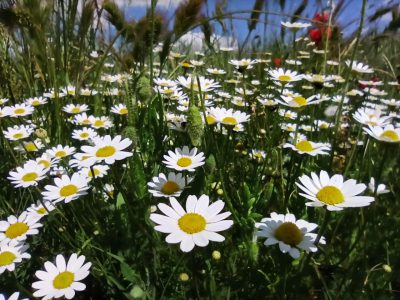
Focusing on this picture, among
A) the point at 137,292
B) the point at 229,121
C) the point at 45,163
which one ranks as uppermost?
the point at 229,121

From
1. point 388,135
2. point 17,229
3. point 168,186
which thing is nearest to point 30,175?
point 17,229

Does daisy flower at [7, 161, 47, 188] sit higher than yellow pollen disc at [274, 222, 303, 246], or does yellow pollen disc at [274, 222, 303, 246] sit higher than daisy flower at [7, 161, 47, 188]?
daisy flower at [7, 161, 47, 188]

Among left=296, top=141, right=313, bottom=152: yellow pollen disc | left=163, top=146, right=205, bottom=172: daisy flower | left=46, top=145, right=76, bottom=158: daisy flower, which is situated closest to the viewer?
left=163, top=146, right=205, bottom=172: daisy flower

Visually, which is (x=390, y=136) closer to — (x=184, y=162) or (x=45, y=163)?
(x=184, y=162)

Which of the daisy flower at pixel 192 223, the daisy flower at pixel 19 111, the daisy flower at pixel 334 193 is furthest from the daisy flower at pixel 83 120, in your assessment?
the daisy flower at pixel 334 193

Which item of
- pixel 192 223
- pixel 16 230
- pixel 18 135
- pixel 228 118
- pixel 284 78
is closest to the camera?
pixel 192 223

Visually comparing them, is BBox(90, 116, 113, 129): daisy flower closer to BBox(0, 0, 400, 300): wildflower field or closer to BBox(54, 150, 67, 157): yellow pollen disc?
BBox(0, 0, 400, 300): wildflower field

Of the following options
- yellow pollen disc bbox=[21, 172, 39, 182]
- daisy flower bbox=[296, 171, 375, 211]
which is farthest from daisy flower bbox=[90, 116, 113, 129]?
daisy flower bbox=[296, 171, 375, 211]
